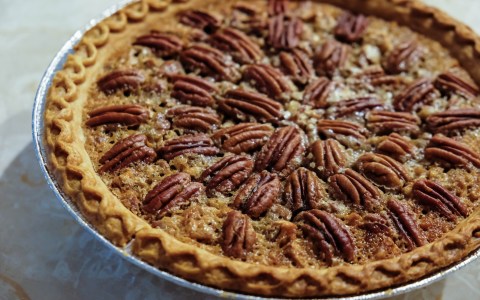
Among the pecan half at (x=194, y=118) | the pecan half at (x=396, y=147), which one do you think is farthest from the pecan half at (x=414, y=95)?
the pecan half at (x=194, y=118)

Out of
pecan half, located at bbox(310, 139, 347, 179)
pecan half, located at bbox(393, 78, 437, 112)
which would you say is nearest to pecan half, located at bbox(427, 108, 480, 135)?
pecan half, located at bbox(393, 78, 437, 112)

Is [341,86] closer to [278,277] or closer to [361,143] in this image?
[361,143]

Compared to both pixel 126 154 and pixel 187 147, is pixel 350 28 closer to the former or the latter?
pixel 187 147

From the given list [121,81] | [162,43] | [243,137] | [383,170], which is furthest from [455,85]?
[121,81]

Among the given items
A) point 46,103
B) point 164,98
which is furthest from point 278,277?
point 46,103

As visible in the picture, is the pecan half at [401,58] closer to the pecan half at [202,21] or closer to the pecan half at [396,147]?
the pecan half at [396,147]

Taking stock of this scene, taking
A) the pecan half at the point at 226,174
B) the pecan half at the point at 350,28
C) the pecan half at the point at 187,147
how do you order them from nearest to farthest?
the pecan half at the point at 226,174 → the pecan half at the point at 187,147 → the pecan half at the point at 350,28

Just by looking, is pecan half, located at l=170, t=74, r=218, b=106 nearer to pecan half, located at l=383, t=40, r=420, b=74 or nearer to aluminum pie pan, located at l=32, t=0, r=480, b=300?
aluminum pie pan, located at l=32, t=0, r=480, b=300
